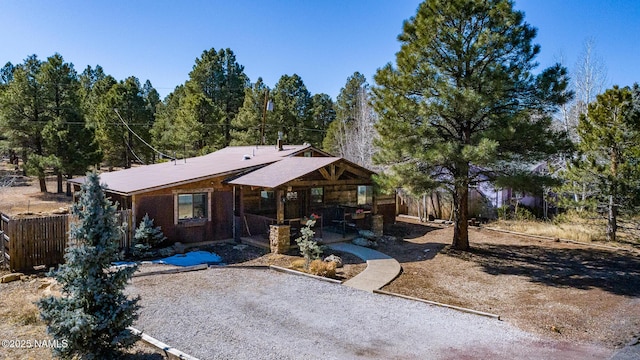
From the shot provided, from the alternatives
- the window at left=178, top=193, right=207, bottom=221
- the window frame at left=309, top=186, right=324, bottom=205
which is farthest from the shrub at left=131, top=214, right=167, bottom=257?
the window frame at left=309, top=186, right=324, bottom=205

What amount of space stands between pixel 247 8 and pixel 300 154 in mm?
7021

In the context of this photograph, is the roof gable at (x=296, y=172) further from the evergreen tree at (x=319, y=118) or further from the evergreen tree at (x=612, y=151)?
the evergreen tree at (x=319, y=118)

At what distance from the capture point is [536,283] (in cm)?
1088

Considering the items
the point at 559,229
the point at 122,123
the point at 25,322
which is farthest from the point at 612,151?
the point at 122,123

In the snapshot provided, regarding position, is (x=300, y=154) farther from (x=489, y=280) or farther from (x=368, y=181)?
(x=489, y=280)

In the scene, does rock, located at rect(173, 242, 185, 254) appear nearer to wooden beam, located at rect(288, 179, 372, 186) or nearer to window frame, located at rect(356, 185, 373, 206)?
wooden beam, located at rect(288, 179, 372, 186)

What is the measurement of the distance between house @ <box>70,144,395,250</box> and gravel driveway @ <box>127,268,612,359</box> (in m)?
4.22

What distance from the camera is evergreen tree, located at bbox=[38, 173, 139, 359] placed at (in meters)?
5.36

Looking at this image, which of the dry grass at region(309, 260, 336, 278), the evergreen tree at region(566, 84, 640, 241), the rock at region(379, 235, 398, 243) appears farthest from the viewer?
the rock at region(379, 235, 398, 243)

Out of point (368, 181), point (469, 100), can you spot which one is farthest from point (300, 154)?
point (469, 100)

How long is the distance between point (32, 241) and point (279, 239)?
6.86m

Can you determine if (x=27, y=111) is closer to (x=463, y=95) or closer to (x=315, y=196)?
(x=315, y=196)

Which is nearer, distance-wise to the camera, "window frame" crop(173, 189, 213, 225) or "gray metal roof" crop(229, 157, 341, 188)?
"gray metal roof" crop(229, 157, 341, 188)

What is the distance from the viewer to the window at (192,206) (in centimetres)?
1438
